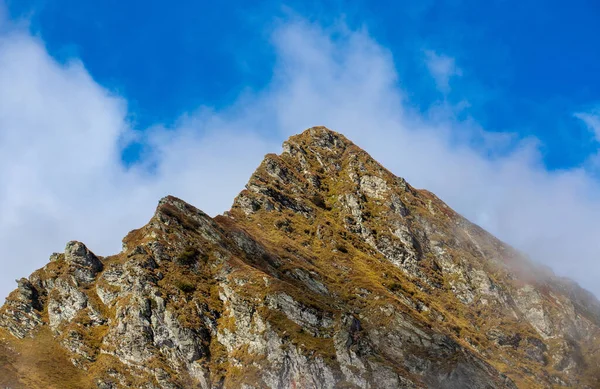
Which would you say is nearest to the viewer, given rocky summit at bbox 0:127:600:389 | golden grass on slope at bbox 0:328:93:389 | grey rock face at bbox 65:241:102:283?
golden grass on slope at bbox 0:328:93:389

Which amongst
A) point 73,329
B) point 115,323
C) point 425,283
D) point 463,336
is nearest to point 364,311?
point 463,336

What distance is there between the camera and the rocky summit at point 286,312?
102 m

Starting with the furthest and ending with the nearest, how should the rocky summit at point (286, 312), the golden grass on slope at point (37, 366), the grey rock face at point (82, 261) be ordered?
the grey rock face at point (82, 261) → the rocky summit at point (286, 312) → the golden grass on slope at point (37, 366)

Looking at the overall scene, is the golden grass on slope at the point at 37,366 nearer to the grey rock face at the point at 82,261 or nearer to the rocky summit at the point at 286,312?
the rocky summit at the point at 286,312

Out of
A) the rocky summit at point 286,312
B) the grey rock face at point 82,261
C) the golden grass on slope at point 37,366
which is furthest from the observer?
the grey rock face at point 82,261

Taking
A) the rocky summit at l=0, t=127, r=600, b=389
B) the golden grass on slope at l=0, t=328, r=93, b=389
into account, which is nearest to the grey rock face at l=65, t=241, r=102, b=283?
the rocky summit at l=0, t=127, r=600, b=389

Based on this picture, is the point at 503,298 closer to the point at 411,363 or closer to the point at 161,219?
the point at 411,363

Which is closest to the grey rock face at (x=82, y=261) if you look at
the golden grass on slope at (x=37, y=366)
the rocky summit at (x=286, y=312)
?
the rocky summit at (x=286, y=312)

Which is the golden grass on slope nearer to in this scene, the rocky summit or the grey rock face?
the rocky summit

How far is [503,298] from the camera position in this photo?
15812cm

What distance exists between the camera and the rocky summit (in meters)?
102

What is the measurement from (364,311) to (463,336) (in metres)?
29.2

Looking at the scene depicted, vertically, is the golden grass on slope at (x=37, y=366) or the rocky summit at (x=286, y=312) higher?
the rocky summit at (x=286, y=312)

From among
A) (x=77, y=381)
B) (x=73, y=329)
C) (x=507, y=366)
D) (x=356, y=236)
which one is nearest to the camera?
(x=77, y=381)
